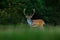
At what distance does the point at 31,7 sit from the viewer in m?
15.3

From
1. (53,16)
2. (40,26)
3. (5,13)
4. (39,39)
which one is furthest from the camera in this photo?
(53,16)

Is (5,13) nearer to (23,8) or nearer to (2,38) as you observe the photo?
(23,8)

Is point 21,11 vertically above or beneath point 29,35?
beneath

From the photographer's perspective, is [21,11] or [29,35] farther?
[21,11]

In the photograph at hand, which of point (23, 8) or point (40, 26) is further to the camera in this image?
point (23, 8)

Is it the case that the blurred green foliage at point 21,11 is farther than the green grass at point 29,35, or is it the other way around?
the blurred green foliage at point 21,11

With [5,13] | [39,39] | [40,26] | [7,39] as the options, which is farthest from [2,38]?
[5,13]

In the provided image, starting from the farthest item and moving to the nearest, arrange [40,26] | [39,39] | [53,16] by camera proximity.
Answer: [53,16] → [40,26] → [39,39]

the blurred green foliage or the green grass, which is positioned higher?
the green grass

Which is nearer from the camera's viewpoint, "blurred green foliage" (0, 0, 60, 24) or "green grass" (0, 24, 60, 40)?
"green grass" (0, 24, 60, 40)

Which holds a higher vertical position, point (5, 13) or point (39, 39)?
point (39, 39)

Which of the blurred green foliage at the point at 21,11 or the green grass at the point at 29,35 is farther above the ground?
the green grass at the point at 29,35

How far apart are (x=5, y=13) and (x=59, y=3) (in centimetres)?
294

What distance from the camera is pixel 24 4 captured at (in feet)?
50.2
